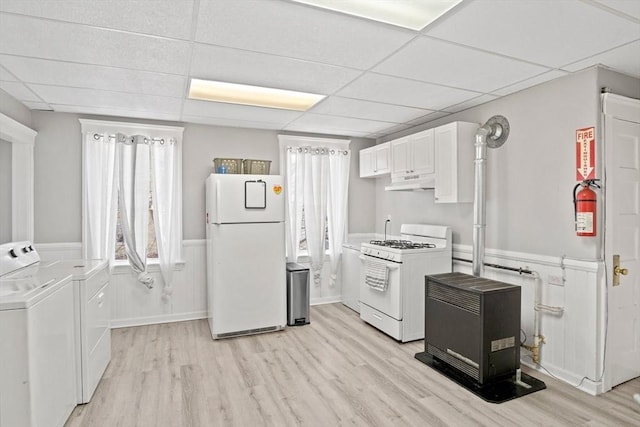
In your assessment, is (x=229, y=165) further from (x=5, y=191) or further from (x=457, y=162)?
(x=457, y=162)

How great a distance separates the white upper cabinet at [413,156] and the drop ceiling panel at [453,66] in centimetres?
89

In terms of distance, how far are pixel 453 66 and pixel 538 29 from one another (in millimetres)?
625

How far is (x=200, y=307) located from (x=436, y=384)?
2997 mm

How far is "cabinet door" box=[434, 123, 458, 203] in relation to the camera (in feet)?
11.7

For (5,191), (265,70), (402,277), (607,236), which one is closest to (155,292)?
(5,191)

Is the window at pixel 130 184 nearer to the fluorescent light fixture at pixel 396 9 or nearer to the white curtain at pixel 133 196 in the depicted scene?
the white curtain at pixel 133 196

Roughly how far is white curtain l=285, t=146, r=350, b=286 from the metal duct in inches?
83.1

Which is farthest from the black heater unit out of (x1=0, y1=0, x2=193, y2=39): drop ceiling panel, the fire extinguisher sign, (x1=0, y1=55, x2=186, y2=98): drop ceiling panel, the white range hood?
(x1=0, y1=55, x2=186, y2=98): drop ceiling panel

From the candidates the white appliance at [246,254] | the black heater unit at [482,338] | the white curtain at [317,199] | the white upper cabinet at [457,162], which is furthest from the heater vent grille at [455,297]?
the white curtain at [317,199]

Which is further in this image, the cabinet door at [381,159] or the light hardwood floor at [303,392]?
the cabinet door at [381,159]

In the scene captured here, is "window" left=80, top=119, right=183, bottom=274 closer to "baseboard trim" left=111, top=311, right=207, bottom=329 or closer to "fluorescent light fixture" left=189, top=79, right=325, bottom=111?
"baseboard trim" left=111, top=311, right=207, bottom=329

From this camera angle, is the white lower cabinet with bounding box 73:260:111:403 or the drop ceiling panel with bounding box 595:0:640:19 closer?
the drop ceiling panel with bounding box 595:0:640:19

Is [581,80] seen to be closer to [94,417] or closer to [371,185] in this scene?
[371,185]

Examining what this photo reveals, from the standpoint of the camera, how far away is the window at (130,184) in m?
4.05
